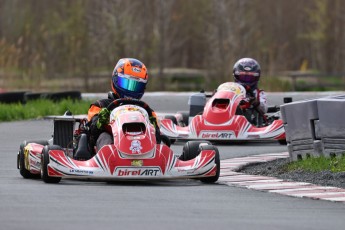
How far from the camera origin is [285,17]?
175ft

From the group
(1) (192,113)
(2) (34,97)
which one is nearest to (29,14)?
(2) (34,97)

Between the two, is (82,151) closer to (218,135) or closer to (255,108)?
(218,135)

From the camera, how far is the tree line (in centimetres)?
4038

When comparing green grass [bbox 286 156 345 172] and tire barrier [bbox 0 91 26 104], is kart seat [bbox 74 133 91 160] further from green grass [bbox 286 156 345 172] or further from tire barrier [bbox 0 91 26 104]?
tire barrier [bbox 0 91 26 104]

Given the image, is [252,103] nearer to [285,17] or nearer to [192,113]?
[192,113]

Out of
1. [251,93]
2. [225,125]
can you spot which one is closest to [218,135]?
[225,125]

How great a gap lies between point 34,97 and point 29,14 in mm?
27315

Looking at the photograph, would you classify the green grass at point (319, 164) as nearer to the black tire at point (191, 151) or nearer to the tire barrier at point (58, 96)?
the black tire at point (191, 151)

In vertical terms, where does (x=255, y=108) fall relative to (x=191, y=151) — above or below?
below

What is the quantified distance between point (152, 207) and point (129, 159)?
198cm

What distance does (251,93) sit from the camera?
1920cm

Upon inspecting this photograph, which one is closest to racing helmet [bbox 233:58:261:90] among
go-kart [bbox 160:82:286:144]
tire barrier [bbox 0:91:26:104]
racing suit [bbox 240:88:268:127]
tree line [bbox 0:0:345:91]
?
racing suit [bbox 240:88:268:127]

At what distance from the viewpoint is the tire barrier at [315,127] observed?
1307cm

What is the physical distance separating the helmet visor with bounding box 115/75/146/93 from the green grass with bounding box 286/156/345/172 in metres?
1.83
